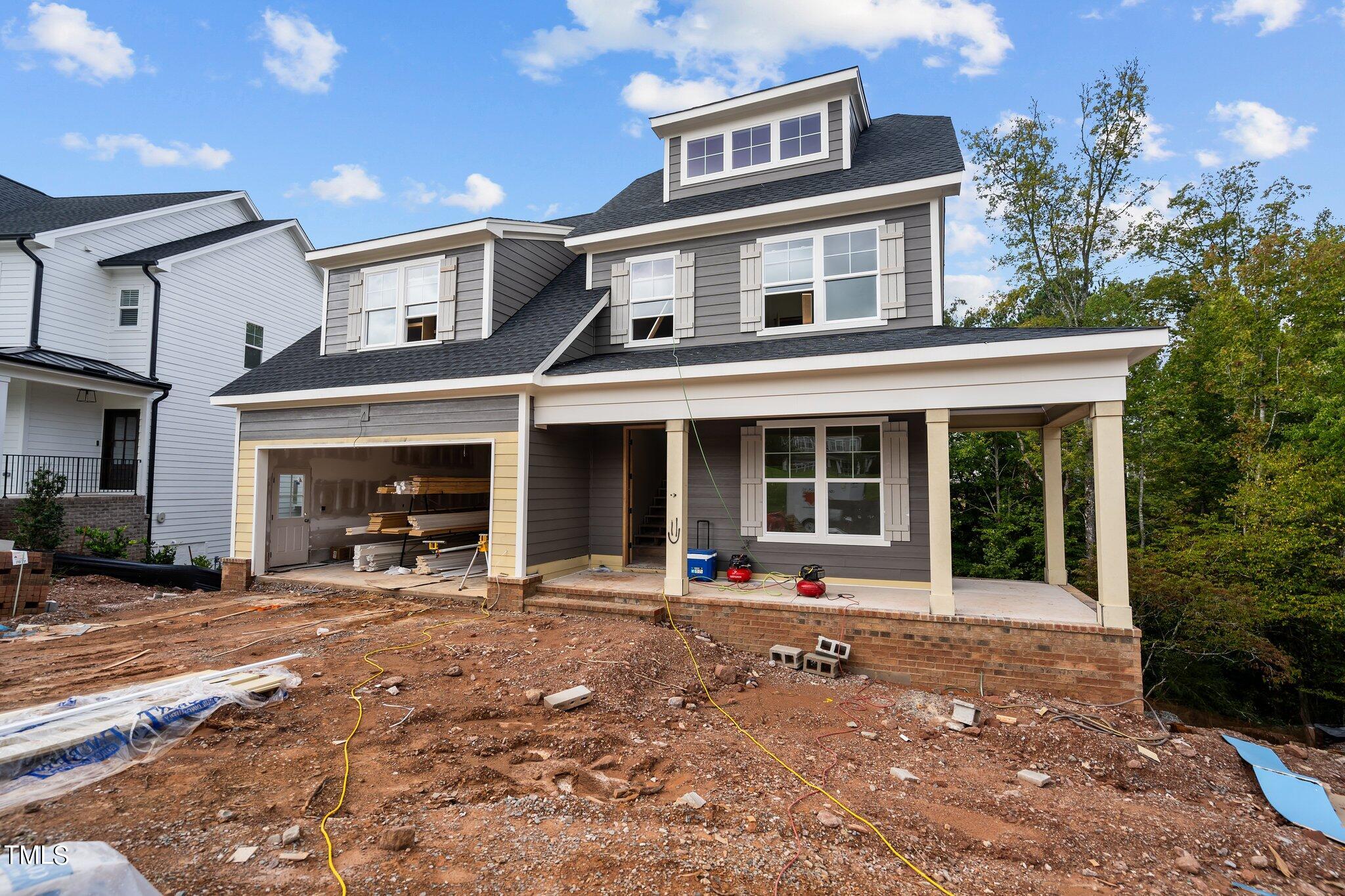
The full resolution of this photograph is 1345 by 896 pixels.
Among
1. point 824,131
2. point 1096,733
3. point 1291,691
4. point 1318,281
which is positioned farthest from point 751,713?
point 1318,281

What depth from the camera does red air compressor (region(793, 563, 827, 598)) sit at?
753 cm

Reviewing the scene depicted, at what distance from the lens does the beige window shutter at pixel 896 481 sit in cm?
820

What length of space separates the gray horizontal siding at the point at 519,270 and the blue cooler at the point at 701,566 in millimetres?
4899

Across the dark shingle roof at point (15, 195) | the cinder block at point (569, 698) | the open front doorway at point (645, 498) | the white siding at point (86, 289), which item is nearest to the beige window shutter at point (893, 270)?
the open front doorway at point (645, 498)

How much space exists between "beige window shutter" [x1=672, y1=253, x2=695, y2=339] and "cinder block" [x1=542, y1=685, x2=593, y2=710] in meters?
5.62

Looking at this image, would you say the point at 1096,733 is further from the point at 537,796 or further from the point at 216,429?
the point at 216,429

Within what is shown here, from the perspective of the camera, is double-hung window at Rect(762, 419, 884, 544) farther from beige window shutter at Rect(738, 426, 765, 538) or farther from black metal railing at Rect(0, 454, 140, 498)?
black metal railing at Rect(0, 454, 140, 498)

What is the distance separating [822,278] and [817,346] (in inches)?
60.0

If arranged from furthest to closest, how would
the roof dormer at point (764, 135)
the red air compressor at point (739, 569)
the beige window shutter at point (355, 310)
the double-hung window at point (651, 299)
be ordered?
the beige window shutter at point (355, 310) → the double-hung window at point (651, 299) → the roof dormer at point (764, 135) → the red air compressor at point (739, 569)

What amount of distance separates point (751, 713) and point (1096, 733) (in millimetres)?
3063

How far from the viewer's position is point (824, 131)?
9344 mm

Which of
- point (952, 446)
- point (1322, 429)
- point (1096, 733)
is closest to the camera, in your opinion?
point (1096, 733)

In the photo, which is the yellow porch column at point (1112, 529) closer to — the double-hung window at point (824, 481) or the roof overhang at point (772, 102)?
the double-hung window at point (824, 481)

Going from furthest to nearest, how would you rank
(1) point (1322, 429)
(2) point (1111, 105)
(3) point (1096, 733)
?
(2) point (1111, 105) → (1) point (1322, 429) → (3) point (1096, 733)
